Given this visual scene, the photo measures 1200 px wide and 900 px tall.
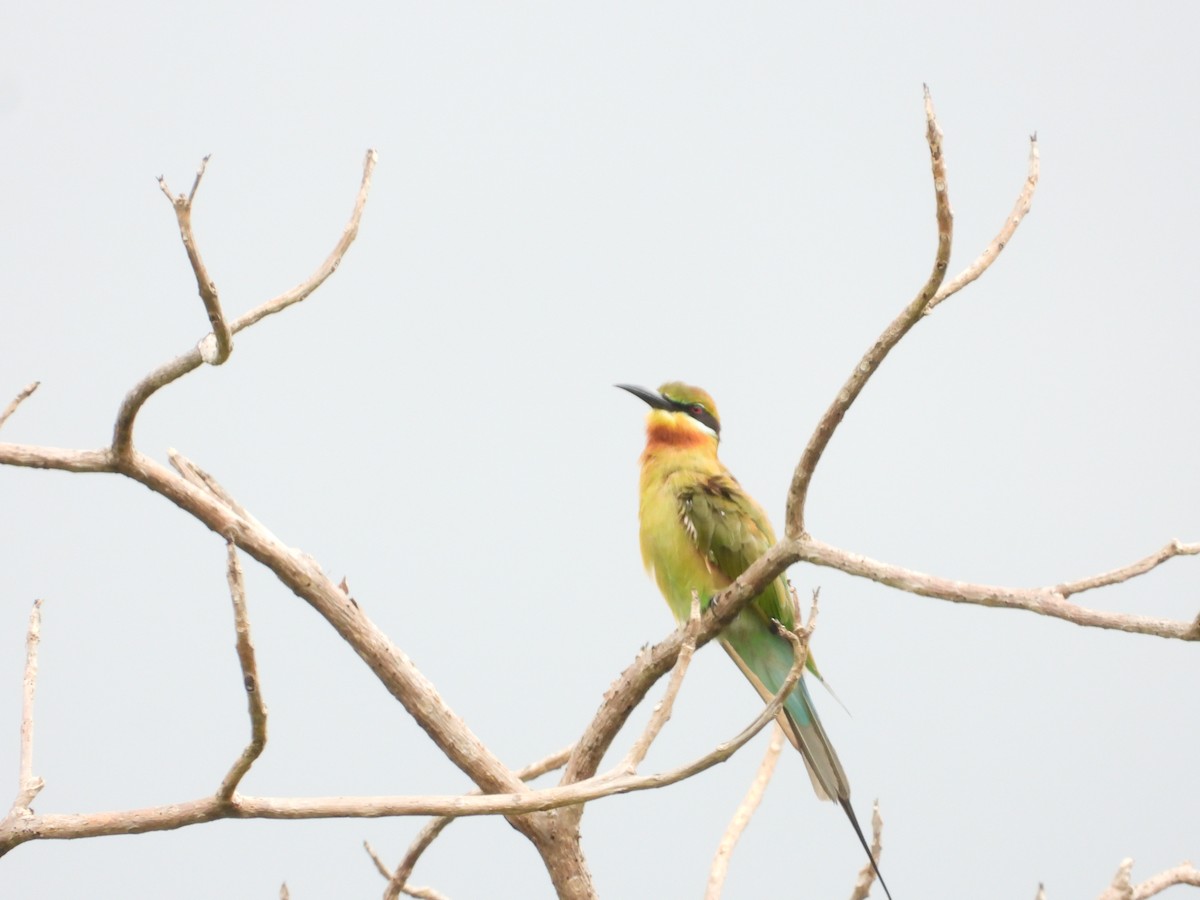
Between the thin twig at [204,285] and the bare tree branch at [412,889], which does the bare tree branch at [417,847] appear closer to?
the bare tree branch at [412,889]

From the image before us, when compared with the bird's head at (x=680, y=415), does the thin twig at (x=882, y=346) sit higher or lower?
lower

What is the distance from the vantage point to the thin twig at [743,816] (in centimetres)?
274

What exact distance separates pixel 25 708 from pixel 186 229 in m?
0.80

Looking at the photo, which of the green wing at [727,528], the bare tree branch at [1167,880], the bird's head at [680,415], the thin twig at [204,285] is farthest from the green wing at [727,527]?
the thin twig at [204,285]

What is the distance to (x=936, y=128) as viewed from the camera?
177 centimetres

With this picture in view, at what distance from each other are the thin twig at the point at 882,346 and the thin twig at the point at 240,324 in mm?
840

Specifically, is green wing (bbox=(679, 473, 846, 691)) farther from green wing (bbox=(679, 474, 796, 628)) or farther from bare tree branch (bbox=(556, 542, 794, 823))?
bare tree branch (bbox=(556, 542, 794, 823))

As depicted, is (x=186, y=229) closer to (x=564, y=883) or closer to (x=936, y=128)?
(x=936, y=128)

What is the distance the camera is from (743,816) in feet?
9.30

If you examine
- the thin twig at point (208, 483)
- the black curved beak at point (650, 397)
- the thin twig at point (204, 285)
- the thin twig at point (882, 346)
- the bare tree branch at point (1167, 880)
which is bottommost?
the bare tree branch at point (1167, 880)

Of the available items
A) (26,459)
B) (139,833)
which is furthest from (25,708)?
(26,459)

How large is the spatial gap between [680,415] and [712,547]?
0.53 metres

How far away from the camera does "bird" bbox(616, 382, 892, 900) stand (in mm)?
2912

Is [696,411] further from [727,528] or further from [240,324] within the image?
[240,324]
